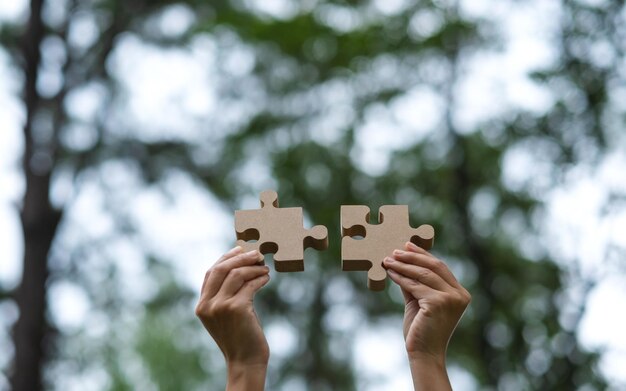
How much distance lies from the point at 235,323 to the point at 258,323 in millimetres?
99

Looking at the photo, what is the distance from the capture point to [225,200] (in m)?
14.6

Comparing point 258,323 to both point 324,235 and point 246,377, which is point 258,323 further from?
point 324,235

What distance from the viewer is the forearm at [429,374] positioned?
10.00 ft

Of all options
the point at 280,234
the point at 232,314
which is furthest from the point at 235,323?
the point at 280,234

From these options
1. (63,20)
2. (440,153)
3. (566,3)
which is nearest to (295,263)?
(63,20)

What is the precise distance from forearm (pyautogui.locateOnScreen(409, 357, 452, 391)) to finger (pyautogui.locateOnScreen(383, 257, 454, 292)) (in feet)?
0.83

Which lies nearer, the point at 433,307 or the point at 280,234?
the point at 433,307

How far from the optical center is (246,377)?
307 cm

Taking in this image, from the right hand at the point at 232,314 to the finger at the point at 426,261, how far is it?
0.55m

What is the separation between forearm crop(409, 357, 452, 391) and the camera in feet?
10.00

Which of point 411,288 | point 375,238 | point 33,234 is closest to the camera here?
point 411,288

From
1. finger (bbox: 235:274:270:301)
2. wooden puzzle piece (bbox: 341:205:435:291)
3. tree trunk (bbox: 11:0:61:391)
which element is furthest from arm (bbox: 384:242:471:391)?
tree trunk (bbox: 11:0:61:391)

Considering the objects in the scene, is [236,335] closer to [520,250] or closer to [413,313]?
[413,313]

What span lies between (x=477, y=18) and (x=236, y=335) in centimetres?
1142
